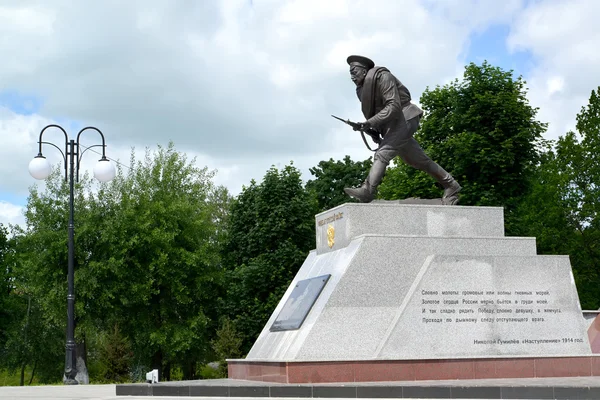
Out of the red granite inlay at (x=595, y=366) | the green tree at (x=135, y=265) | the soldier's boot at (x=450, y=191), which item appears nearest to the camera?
the red granite inlay at (x=595, y=366)

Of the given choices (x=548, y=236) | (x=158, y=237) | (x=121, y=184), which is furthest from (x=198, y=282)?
(x=548, y=236)

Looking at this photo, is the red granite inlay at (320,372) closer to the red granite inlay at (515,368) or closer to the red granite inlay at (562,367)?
the red granite inlay at (515,368)

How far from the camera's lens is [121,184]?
37.7 metres

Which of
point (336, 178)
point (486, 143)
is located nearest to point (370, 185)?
point (486, 143)

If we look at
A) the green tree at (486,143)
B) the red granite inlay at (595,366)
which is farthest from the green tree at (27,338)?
the red granite inlay at (595,366)

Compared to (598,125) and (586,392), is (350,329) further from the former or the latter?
(598,125)

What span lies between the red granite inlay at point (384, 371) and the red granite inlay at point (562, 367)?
2.40 meters

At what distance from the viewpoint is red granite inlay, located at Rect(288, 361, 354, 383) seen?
14398mm

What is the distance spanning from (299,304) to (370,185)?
2.66 metres

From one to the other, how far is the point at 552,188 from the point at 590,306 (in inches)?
206

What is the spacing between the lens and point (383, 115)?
54.6 ft

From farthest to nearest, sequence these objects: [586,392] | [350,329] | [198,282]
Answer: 1. [198,282]
2. [350,329]
3. [586,392]

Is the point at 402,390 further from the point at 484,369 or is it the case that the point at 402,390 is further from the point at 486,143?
the point at 486,143

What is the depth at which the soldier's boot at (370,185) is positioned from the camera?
16625mm
